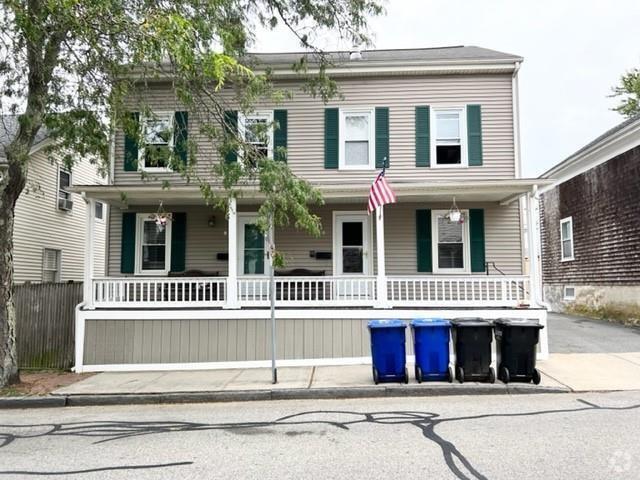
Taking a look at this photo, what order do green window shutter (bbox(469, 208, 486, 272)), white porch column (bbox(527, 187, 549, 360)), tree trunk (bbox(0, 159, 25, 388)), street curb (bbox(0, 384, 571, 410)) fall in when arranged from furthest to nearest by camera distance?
1. green window shutter (bbox(469, 208, 486, 272))
2. white porch column (bbox(527, 187, 549, 360))
3. tree trunk (bbox(0, 159, 25, 388))
4. street curb (bbox(0, 384, 571, 410))

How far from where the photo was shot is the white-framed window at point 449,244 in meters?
11.2

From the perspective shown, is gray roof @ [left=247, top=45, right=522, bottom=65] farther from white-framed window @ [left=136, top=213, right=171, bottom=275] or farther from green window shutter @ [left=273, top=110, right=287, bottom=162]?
white-framed window @ [left=136, top=213, right=171, bottom=275]

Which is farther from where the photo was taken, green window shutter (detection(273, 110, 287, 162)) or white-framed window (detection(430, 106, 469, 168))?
green window shutter (detection(273, 110, 287, 162))

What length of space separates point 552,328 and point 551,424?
330 inches

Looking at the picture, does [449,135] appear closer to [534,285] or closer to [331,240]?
[331,240]

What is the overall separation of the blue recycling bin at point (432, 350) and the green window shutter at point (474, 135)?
517cm

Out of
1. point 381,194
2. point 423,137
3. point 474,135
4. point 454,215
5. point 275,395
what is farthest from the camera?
point 423,137

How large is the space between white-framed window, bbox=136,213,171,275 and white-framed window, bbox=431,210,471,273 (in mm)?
6291

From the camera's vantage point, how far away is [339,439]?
4988 millimetres

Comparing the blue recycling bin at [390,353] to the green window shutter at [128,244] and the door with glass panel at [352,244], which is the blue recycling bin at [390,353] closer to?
the door with glass panel at [352,244]

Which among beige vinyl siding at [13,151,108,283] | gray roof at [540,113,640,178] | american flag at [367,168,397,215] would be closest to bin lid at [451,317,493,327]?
american flag at [367,168,397,215]

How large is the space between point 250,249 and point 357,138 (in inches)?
145

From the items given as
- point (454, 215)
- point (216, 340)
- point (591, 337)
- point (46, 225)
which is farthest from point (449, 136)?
point (46, 225)

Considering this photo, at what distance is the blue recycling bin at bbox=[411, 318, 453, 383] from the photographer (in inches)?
293
